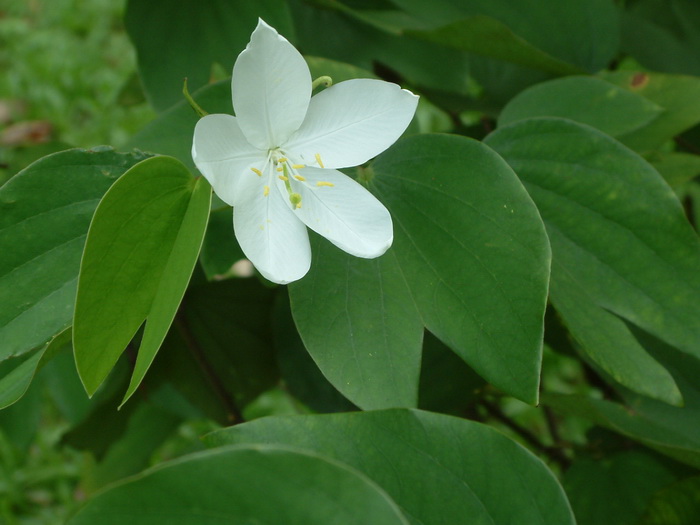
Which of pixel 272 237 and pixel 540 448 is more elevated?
pixel 272 237

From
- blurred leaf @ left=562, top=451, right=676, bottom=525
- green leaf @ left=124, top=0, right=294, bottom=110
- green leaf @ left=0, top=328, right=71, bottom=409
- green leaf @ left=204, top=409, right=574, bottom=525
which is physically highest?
green leaf @ left=124, top=0, right=294, bottom=110

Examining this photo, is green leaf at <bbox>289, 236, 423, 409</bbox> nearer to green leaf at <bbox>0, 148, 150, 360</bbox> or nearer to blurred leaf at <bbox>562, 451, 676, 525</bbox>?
green leaf at <bbox>0, 148, 150, 360</bbox>

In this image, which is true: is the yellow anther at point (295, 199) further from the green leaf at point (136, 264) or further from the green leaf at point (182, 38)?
the green leaf at point (182, 38)

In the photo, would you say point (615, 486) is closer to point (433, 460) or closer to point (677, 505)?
point (677, 505)

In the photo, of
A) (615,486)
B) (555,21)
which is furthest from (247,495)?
(555,21)

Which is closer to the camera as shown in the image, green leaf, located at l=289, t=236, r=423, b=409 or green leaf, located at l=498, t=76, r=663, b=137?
green leaf, located at l=289, t=236, r=423, b=409

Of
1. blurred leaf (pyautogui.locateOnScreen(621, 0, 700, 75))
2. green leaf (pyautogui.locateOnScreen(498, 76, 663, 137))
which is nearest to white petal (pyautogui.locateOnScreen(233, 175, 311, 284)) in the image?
green leaf (pyautogui.locateOnScreen(498, 76, 663, 137))

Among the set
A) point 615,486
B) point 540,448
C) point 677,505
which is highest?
point 677,505
